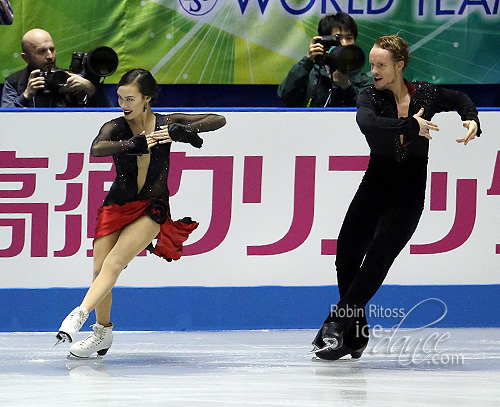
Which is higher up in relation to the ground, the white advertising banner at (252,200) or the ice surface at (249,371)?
the white advertising banner at (252,200)

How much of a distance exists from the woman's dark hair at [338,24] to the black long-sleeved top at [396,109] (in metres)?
1.78

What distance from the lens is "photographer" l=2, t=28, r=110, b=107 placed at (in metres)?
6.06

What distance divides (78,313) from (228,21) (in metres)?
3.25

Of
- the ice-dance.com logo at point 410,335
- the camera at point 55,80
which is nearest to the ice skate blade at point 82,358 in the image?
the ice-dance.com logo at point 410,335

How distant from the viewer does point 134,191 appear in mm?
4812

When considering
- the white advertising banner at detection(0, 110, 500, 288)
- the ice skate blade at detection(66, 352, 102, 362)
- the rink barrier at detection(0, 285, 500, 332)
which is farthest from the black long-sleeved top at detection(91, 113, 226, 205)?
the rink barrier at detection(0, 285, 500, 332)

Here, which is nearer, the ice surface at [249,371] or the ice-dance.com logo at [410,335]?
the ice surface at [249,371]

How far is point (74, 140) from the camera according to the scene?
582cm

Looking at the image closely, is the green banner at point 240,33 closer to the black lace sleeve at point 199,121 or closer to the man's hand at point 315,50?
the man's hand at point 315,50

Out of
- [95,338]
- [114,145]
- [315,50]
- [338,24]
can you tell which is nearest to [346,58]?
[315,50]

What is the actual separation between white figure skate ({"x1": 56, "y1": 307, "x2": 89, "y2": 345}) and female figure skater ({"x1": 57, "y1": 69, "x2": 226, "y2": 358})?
0.52 feet

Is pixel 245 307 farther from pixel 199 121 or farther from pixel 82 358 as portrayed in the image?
pixel 199 121

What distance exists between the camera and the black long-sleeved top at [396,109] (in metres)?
4.60

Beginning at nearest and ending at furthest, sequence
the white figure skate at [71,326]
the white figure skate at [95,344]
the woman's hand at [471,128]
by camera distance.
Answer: the white figure skate at [71,326] < the woman's hand at [471,128] < the white figure skate at [95,344]
